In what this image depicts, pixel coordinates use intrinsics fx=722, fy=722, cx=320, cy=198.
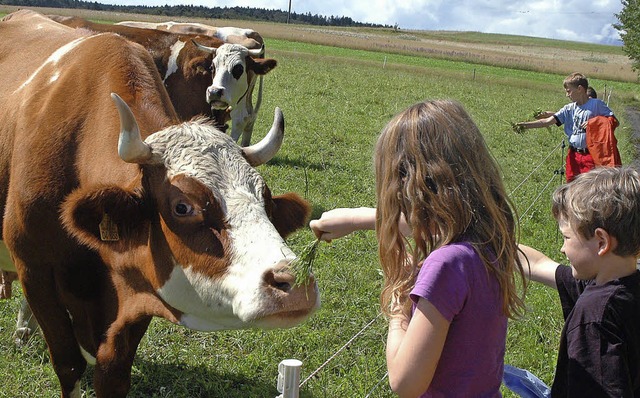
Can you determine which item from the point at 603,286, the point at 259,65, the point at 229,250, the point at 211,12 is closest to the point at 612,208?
the point at 603,286

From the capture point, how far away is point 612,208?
2344mm

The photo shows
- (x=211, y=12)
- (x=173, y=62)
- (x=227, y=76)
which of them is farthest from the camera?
(x=211, y=12)

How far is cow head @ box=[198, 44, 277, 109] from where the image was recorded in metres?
10.2

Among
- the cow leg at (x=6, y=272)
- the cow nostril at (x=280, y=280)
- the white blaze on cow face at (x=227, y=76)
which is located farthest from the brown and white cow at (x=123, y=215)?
the white blaze on cow face at (x=227, y=76)

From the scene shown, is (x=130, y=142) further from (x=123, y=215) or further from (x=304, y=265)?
(x=304, y=265)

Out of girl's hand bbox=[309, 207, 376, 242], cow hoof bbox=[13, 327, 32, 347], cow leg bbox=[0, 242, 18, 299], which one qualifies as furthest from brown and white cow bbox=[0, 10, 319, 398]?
cow hoof bbox=[13, 327, 32, 347]

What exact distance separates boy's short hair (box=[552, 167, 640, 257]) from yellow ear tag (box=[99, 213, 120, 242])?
188cm

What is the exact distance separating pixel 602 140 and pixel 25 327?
6993mm

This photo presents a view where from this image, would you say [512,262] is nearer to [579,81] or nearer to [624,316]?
[624,316]

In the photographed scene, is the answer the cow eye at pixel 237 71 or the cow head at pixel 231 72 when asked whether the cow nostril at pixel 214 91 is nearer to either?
the cow head at pixel 231 72

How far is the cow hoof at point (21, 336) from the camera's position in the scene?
4.94 meters

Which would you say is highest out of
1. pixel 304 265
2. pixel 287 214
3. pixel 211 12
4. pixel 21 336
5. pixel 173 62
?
pixel 304 265

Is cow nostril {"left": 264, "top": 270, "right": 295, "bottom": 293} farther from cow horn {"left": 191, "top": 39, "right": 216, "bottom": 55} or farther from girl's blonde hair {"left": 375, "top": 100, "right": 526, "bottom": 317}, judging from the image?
cow horn {"left": 191, "top": 39, "right": 216, "bottom": 55}

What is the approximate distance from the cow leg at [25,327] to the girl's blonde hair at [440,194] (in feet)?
11.6
